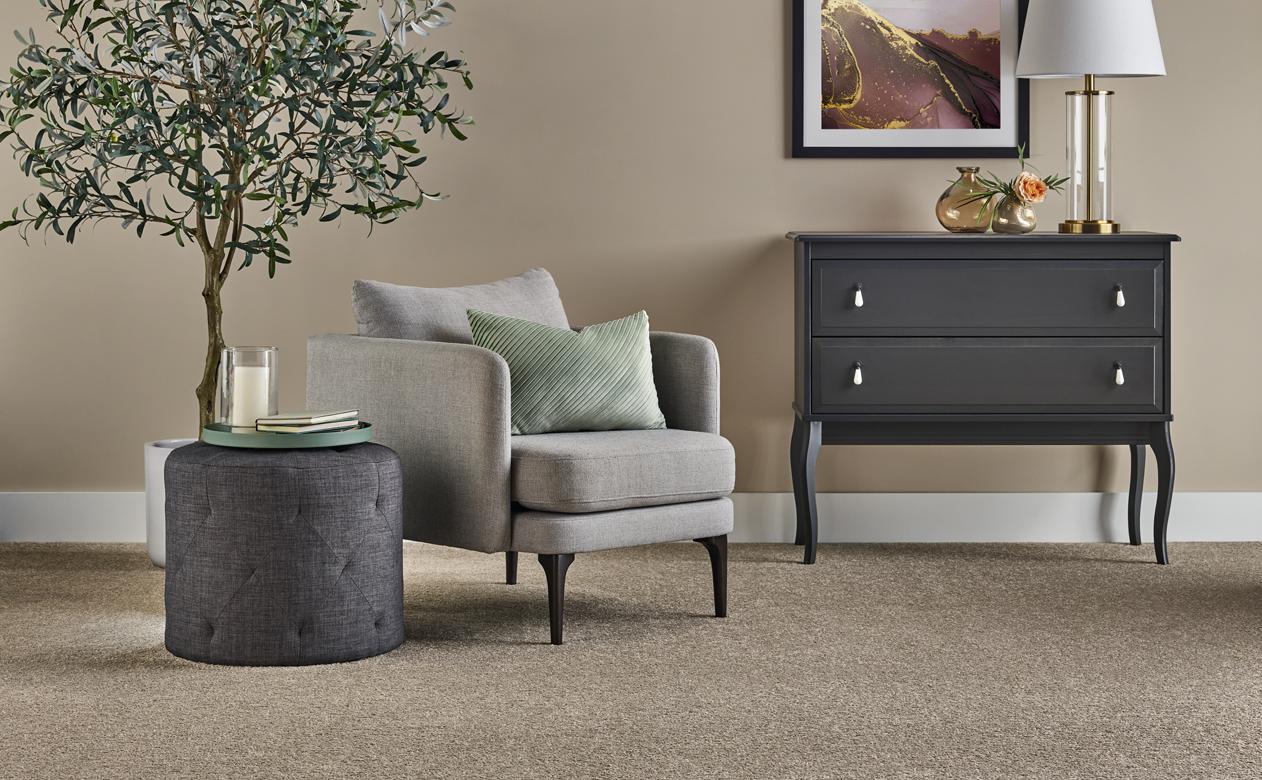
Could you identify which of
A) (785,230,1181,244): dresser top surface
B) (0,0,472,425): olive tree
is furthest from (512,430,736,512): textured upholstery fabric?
(0,0,472,425): olive tree

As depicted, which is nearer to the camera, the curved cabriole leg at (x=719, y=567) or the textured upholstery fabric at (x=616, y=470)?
the textured upholstery fabric at (x=616, y=470)

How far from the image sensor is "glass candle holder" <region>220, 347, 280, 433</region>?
2439 millimetres

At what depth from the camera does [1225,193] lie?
3688 mm

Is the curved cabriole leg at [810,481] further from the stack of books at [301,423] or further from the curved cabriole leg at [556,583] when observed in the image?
the stack of books at [301,423]

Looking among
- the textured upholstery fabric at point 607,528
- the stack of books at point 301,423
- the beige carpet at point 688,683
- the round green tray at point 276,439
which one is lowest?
the beige carpet at point 688,683

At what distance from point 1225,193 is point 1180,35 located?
1.65 feet

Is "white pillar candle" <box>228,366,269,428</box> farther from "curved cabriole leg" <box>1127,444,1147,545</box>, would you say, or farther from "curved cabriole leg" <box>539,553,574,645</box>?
"curved cabriole leg" <box>1127,444,1147,545</box>

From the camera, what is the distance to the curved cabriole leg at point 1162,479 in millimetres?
3342

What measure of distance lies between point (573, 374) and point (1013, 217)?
1445mm

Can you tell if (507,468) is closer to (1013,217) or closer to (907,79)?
(1013,217)

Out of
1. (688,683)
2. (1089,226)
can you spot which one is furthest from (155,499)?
(1089,226)

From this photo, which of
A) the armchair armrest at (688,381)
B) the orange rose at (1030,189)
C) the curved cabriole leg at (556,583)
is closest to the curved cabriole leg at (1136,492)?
the orange rose at (1030,189)

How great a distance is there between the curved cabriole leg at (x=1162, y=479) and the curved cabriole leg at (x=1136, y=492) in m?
0.22

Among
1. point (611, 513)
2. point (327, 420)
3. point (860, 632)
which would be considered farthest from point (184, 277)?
point (860, 632)
